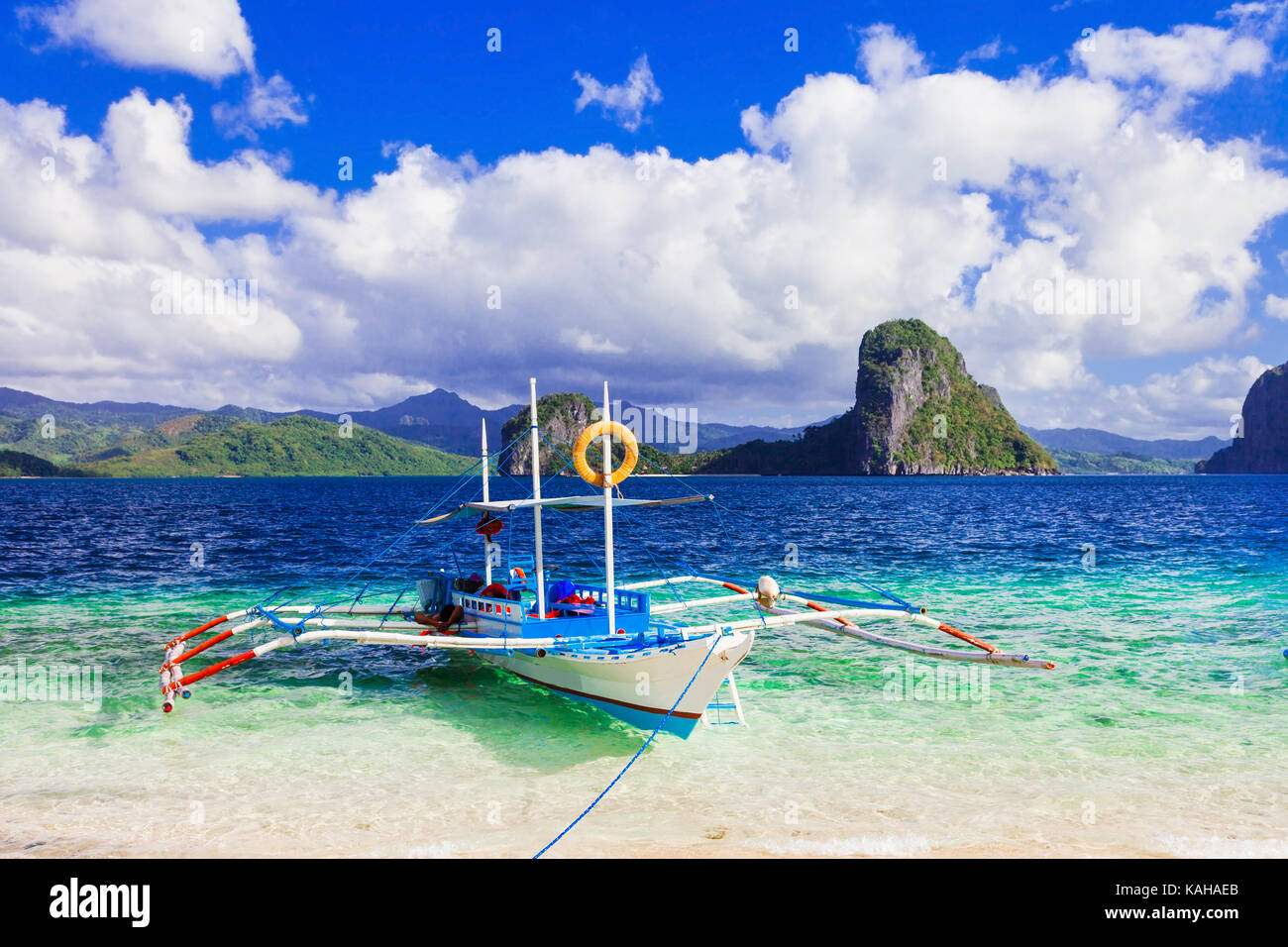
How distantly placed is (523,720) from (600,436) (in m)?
5.56

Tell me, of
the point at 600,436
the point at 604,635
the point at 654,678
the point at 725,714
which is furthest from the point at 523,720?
the point at 600,436

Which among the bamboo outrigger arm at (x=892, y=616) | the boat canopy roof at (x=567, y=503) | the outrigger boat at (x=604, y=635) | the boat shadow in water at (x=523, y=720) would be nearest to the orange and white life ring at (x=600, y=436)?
the outrigger boat at (x=604, y=635)

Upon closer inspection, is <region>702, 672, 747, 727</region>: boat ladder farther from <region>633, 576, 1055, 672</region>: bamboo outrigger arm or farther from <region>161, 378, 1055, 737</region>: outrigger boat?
<region>633, 576, 1055, 672</region>: bamboo outrigger arm

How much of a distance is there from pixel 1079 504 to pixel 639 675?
90044 mm

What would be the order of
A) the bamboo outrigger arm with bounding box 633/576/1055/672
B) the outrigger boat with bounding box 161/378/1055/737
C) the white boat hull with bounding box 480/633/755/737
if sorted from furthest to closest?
1. the bamboo outrigger arm with bounding box 633/576/1055/672
2. the outrigger boat with bounding box 161/378/1055/737
3. the white boat hull with bounding box 480/633/755/737

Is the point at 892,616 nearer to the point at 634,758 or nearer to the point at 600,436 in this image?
the point at 634,758

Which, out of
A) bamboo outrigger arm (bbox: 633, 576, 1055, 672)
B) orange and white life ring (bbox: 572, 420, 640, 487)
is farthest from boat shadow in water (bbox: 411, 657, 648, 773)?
orange and white life ring (bbox: 572, 420, 640, 487)

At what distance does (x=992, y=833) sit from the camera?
9578 millimetres

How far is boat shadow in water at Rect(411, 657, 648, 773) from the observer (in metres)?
12.9

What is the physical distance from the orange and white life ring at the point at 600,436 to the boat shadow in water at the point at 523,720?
4425 mm

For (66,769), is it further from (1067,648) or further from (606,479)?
(1067,648)

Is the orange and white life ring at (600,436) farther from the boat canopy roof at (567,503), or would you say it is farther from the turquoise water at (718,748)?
the turquoise water at (718,748)

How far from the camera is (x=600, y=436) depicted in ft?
47.2

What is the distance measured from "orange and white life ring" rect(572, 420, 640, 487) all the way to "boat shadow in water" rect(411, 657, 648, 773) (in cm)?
442
